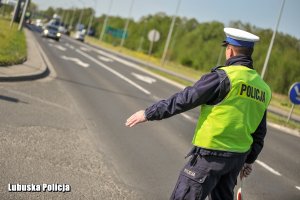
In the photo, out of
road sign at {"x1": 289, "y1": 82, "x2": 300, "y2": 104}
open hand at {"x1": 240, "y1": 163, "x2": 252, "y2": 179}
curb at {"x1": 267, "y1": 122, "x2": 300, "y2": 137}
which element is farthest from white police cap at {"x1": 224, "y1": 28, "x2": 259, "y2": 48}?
road sign at {"x1": 289, "y1": 82, "x2": 300, "y2": 104}

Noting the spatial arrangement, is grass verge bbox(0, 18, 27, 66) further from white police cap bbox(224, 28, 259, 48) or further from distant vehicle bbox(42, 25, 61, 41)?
distant vehicle bbox(42, 25, 61, 41)

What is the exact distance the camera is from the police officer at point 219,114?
337cm

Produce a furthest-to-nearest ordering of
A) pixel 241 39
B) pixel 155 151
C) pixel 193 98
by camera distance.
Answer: pixel 155 151, pixel 241 39, pixel 193 98

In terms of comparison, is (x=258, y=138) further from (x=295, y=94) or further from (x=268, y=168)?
(x=295, y=94)

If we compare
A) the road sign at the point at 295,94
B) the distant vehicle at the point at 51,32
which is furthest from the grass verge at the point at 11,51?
the distant vehicle at the point at 51,32

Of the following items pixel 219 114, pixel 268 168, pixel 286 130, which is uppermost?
pixel 219 114

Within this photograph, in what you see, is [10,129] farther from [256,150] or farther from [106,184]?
[256,150]

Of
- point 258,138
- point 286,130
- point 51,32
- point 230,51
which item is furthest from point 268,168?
point 51,32

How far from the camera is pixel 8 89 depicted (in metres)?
10.6

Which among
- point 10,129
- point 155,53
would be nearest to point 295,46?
point 155,53

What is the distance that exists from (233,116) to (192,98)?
34 centimetres

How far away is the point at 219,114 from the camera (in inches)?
134

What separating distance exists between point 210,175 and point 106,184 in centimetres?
250

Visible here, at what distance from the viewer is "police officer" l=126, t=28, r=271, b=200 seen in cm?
337
